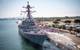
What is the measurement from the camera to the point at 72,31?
17.2 feet

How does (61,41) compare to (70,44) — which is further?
(61,41)

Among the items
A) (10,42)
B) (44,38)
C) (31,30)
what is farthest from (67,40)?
(10,42)

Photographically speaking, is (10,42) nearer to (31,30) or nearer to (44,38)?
(31,30)

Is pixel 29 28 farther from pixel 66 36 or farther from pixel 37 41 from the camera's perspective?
pixel 66 36

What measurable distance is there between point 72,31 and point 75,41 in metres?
0.74

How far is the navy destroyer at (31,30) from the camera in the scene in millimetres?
5452

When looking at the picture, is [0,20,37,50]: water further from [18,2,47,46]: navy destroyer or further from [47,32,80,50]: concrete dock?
[47,32,80,50]: concrete dock

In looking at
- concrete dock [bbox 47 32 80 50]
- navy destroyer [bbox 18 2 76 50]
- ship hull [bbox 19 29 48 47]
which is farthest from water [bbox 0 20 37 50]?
concrete dock [bbox 47 32 80 50]

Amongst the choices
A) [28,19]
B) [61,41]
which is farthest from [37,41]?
[28,19]

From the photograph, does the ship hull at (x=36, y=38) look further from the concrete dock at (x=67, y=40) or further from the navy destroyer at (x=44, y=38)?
the concrete dock at (x=67, y=40)

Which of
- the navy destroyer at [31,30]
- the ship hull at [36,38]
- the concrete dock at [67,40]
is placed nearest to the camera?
the concrete dock at [67,40]

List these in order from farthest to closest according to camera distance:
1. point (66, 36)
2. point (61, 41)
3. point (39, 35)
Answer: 1. point (39, 35)
2. point (66, 36)
3. point (61, 41)

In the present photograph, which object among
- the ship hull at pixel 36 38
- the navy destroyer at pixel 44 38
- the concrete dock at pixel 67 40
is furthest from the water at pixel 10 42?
the concrete dock at pixel 67 40

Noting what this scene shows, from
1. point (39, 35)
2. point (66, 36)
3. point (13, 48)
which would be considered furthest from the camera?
point (39, 35)
